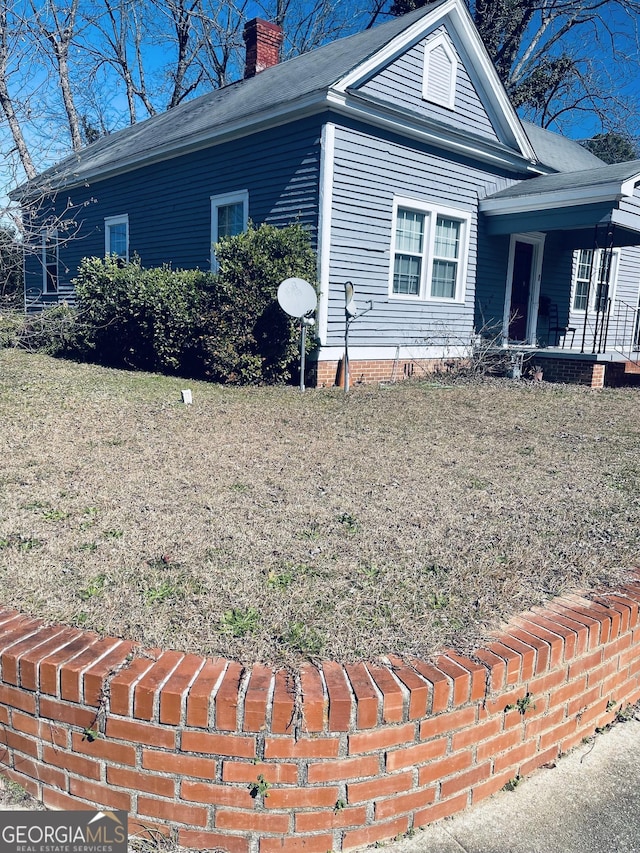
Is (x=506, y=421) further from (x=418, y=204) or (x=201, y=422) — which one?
(x=418, y=204)

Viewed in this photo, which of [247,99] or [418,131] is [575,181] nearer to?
[418,131]

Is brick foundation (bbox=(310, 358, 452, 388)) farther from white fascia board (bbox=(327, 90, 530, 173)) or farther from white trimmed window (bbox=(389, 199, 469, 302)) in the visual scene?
white fascia board (bbox=(327, 90, 530, 173))

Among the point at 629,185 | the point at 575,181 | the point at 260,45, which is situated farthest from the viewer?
the point at 260,45

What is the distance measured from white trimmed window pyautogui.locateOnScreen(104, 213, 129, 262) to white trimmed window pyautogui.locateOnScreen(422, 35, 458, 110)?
24.4 feet

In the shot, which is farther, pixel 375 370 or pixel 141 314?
pixel 375 370

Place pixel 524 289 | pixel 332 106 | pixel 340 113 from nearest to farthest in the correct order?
pixel 332 106 < pixel 340 113 < pixel 524 289

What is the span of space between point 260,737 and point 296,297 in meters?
7.32

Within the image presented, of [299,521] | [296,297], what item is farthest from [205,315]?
[299,521]

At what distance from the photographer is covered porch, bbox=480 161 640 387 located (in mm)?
10547

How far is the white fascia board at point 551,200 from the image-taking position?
1019cm

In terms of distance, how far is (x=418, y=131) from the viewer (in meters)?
10.6

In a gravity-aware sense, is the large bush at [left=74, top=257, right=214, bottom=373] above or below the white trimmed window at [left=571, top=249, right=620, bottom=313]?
below

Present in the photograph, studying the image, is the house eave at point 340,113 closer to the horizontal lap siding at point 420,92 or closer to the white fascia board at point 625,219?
the horizontal lap siding at point 420,92

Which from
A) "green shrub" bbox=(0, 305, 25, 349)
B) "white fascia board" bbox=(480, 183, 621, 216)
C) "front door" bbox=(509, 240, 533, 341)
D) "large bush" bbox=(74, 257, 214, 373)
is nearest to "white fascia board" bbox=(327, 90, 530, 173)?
"white fascia board" bbox=(480, 183, 621, 216)
